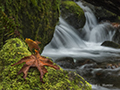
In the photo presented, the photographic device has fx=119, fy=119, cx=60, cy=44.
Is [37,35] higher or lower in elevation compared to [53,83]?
higher

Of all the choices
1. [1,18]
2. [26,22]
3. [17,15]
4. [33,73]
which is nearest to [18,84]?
[33,73]

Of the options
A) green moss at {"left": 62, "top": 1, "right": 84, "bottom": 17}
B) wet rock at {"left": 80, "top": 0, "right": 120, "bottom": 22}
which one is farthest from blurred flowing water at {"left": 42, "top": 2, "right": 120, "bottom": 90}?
green moss at {"left": 62, "top": 1, "right": 84, "bottom": 17}

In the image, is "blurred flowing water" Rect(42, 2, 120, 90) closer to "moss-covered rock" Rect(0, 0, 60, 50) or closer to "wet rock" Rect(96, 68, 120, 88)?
"moss-covered rock" Rect(0, 0, 60, 50)

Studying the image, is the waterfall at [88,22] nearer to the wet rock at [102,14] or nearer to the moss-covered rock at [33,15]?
the wet rock at [102,14]

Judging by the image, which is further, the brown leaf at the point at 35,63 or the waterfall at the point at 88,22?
the waterfall at the point at 88,22

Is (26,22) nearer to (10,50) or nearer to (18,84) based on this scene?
(10,50)

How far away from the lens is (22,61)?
55.9 inches

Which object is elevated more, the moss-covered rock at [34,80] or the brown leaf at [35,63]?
the brown leaf at [35,63]

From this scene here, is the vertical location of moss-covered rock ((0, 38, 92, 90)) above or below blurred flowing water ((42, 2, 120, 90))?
below

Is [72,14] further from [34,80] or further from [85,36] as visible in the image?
[34,80]

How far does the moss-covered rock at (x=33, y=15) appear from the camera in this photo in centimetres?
286

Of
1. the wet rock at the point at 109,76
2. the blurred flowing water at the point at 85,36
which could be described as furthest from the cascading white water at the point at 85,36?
the wet rock at the point at 109,76

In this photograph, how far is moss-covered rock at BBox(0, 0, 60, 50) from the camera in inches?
113

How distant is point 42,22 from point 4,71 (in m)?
2.96
